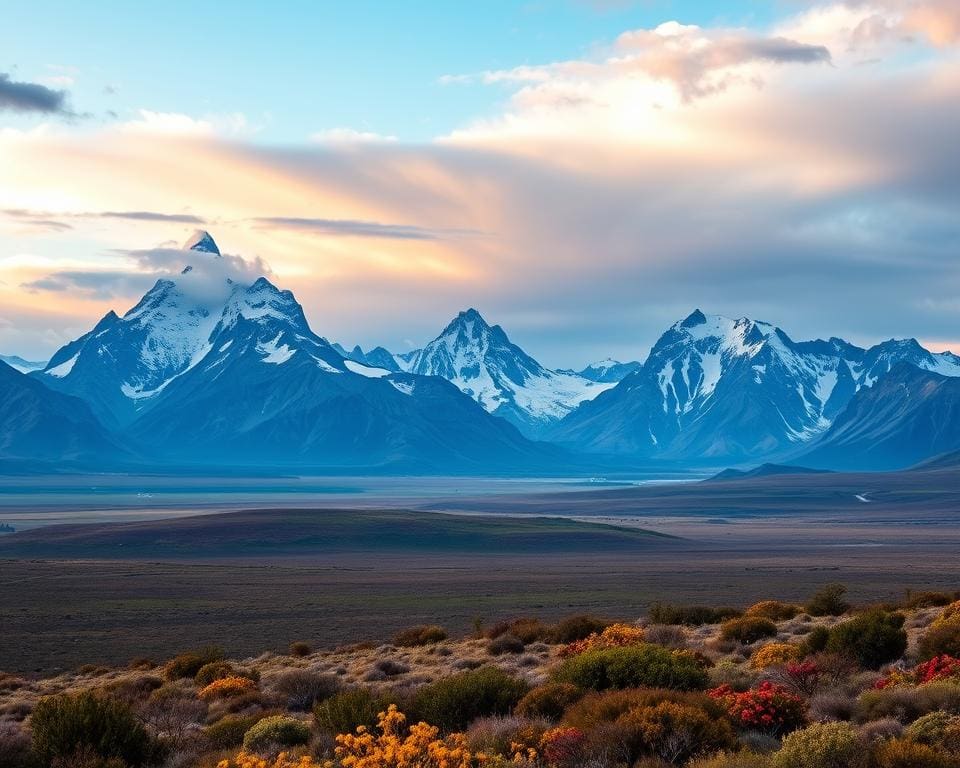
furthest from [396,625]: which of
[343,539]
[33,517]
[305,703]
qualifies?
[33,517]

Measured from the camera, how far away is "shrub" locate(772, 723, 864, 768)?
1148 cm

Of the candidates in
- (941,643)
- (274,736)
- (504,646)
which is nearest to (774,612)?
(504,646)

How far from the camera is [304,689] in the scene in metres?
22.2

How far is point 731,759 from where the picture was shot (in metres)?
11.5

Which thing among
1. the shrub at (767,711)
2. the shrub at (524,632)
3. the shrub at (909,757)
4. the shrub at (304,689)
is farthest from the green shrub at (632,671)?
the shrub at (524,632)

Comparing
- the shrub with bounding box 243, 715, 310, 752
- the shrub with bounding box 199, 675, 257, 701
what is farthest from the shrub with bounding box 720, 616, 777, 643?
the shrub with bounding box 243, 715, 310, 752

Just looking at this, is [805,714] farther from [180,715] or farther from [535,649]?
[535,649]

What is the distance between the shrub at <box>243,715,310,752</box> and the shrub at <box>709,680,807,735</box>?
→ 5.91 m

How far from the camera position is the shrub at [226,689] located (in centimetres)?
2338

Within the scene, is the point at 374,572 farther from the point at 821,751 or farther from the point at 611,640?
the point at 821,751

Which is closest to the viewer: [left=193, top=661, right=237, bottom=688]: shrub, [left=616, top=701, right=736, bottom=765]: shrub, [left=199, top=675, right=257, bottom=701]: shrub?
[left=616, top=701, right=736, bottom=765]: shrub

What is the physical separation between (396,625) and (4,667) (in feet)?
55.6

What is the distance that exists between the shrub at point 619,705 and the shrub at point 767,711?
309 mm

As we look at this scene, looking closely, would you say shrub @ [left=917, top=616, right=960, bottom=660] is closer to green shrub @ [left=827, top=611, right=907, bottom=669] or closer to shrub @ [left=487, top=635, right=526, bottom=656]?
green shrub @ [left=827, top=611, right=907, bottom=669]
